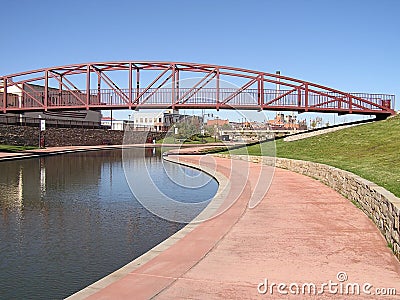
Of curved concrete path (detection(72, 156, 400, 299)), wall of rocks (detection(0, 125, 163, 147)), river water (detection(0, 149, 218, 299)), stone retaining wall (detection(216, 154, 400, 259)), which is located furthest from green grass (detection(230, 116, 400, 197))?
wall of rocks (detection(0, 125, 163, 147))

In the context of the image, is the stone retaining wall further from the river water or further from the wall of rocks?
the wall of rocks

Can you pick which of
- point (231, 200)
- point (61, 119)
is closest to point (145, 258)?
point (231, 200)

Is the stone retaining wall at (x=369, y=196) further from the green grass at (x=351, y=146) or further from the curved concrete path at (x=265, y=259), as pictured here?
the green grass at (x=351, y=146)

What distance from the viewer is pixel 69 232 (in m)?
10.6

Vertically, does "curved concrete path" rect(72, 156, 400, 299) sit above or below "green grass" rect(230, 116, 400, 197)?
below

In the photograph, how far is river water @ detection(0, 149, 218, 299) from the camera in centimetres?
730

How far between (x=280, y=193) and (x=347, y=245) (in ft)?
24.3

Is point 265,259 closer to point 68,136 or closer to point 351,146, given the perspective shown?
point 351,146

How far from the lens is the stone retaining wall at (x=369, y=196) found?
7.77 meters

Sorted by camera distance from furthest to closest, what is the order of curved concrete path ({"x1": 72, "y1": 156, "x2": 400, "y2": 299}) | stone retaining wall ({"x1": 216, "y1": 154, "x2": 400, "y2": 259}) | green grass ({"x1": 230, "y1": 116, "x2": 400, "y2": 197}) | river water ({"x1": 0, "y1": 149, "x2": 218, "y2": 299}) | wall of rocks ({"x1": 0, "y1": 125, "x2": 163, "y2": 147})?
wall of rocks ({"x1": 0, "y1": 125, "x2": 163, "y2": 147}) < green grass ({"x1": 230, "y1": 116, "x2": 400, "y2": 197}) < stone retaining wall ({"x1": 216, "y1": 154, "x2": 400, "y2": 259}) < river water ({"x1": 0, "y1": 149, "x2": 218, "y2": 299}) < curved concrete path ({"x1": 72, "y1": 156, "x2": 400, "y2": 299})

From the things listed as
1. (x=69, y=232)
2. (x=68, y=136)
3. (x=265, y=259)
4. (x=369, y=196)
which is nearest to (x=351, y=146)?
(x=369, y=196)

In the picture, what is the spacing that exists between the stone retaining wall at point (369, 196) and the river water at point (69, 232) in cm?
482

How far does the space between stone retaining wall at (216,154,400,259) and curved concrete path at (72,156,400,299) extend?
252mm

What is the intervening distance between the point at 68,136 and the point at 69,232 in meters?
52.3
